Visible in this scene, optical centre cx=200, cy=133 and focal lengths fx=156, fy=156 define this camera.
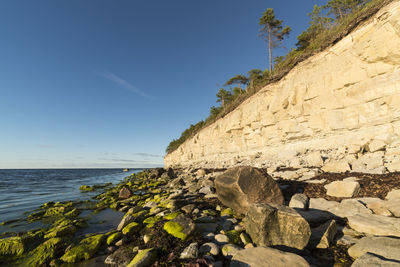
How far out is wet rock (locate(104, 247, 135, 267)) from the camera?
337 centimetres

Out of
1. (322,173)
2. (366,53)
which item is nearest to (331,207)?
(322,173)

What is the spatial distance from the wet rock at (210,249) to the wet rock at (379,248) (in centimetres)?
245

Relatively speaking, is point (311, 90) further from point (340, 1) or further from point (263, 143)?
point (340, 1)

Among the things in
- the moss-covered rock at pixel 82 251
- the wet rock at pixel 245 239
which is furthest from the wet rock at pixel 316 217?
the moss-covered rock at pixel 82 251

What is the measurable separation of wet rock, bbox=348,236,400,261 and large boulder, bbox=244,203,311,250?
2.32 ft

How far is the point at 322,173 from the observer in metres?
7.60

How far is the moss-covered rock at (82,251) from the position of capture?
12.0 feet

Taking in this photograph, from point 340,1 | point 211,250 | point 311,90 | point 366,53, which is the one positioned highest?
point 340,1

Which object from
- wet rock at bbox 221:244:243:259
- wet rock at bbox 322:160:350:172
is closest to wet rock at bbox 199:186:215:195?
wet rock at bbox 221:244:243:259

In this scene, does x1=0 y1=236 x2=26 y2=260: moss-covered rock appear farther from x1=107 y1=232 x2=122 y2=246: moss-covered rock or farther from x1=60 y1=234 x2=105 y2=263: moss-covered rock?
x1=107 y1=232 x2=122 y2=246: moss-covered rock

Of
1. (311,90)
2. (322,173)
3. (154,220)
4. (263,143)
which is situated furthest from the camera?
(263,143)

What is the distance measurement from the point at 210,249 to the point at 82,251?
314 centimetres

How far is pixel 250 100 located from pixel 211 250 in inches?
700

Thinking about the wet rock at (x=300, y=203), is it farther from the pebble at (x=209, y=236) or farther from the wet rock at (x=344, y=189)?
the pebble at (x=209, y=236)
